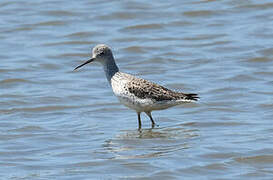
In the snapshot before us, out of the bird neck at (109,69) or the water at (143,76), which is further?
the bird neck at (109,69)

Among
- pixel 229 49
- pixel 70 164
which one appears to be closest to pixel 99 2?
pixel 229 49

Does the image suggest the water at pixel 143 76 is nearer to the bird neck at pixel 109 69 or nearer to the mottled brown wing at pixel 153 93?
the mottled brown wing at pixel 153 93

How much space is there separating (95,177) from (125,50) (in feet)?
24.6

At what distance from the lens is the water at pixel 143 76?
31.1 ft

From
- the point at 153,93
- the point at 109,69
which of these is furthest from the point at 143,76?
the point at 153,93

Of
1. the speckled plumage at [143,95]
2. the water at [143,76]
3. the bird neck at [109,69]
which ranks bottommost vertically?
the water at [143,76]

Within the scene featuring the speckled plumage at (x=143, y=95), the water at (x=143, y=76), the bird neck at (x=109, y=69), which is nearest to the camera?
the water at (x=143, y=76)

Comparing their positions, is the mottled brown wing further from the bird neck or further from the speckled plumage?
the bird neck

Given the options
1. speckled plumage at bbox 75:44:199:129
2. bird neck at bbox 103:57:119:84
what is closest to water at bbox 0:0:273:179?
speckled plumage at bbox 75:44:199:129

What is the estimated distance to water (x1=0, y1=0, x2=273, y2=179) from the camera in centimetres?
947

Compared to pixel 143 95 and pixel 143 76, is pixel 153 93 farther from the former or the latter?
pixel 143 76

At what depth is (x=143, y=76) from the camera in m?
14.6

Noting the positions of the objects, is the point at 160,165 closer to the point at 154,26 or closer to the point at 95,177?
the point at 95,177

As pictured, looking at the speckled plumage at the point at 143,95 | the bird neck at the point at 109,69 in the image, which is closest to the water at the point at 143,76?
the speckled plumage at the point at 143,95
